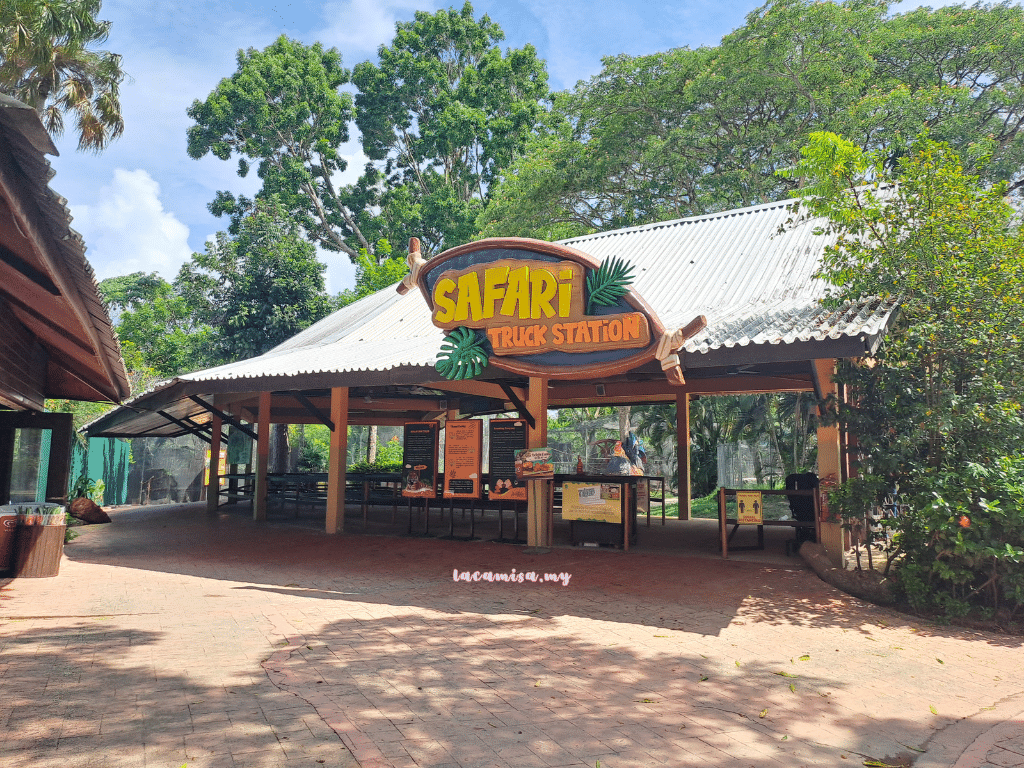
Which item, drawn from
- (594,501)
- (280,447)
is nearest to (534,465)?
(594,501)

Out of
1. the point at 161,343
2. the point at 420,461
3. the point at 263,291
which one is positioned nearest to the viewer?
the point at 420,461

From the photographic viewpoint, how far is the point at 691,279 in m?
11.7

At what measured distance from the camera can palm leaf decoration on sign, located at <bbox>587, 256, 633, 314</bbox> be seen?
801cm

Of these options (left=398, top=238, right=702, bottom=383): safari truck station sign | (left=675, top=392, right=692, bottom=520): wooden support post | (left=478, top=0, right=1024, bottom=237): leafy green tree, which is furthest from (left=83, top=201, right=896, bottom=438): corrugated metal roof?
(left=478, top=0, right=1024, bottom=237): leafy green tree

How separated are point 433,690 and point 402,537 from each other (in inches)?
300

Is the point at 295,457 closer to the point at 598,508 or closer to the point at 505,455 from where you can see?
the point at 505,455

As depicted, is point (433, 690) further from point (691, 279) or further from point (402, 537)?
point (691, 279)

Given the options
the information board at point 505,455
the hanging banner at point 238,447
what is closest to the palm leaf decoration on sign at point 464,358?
the information board at point 505,455

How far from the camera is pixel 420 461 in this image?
11992 mm

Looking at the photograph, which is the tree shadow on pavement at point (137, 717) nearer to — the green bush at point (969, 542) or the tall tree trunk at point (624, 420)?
the green bush at point (969, 542)

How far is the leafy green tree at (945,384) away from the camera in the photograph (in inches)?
257

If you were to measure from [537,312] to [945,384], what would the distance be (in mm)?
4362
